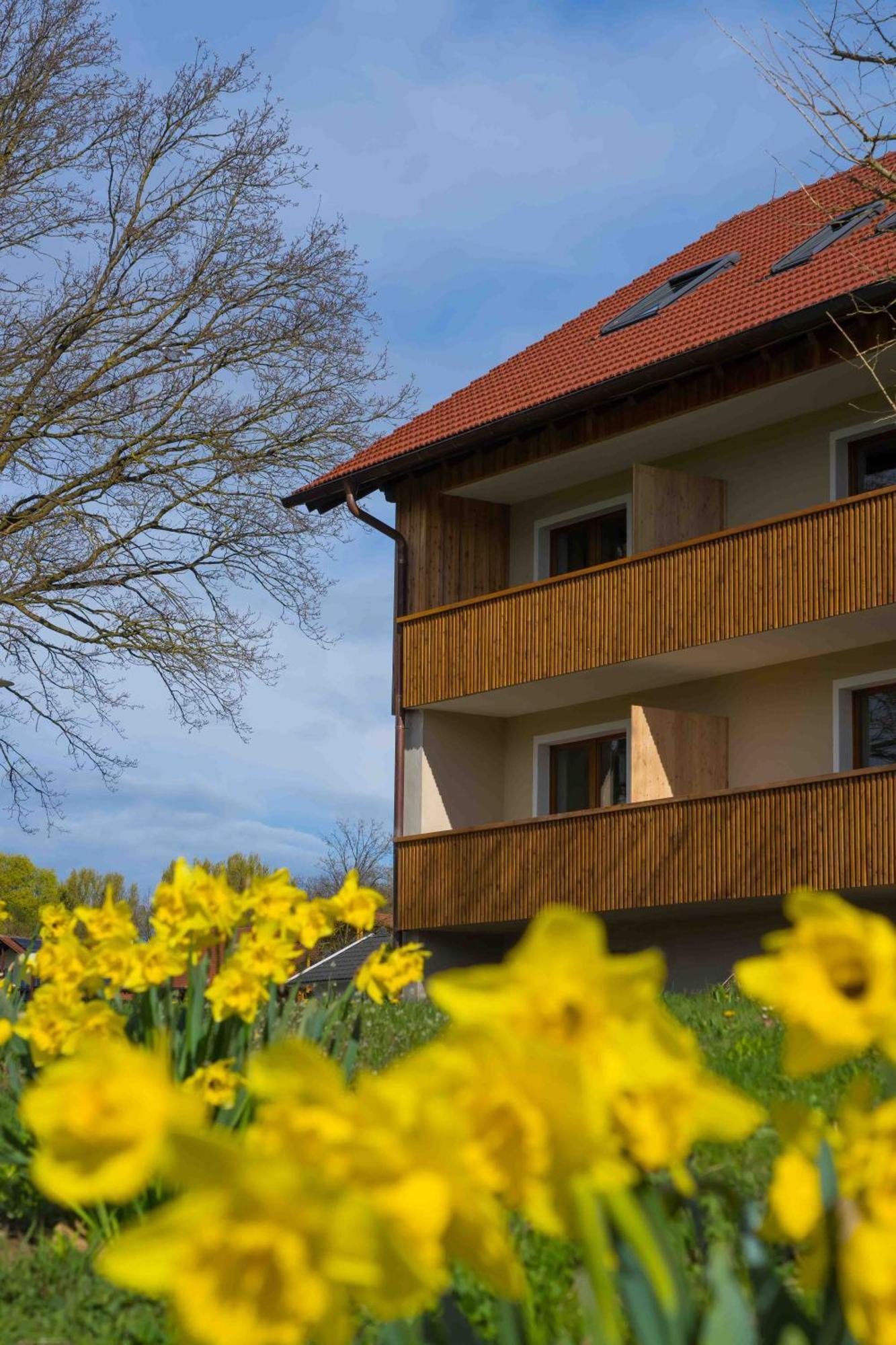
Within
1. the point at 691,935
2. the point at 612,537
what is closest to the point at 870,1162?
the point at 691,935

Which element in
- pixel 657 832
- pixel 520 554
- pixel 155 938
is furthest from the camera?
pixel 520 554

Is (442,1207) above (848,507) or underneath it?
Answer: underneath

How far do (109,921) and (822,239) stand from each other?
1669cm

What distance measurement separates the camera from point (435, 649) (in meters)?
20.8

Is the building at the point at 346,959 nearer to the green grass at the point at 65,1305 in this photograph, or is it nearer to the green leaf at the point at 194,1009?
the green leaf at the point at 194,1009

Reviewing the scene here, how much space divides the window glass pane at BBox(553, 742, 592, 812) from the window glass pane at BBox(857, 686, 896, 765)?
4.00 m

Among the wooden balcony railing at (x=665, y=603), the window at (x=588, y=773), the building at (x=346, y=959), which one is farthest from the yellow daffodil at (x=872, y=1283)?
the building at (x=346, y=959)

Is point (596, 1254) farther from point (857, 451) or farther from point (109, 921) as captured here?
point (857, 451)

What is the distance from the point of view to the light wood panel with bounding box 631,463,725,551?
18984 millimetres

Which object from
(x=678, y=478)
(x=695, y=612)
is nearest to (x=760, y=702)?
(x=695, y=612)

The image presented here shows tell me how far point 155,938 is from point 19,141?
18.7m

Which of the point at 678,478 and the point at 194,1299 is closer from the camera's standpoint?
the point at 194,1299

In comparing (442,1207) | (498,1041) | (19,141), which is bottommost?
(442,1207)

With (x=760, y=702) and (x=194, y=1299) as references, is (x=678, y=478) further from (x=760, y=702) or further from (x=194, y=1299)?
(x=194, y=1299)
